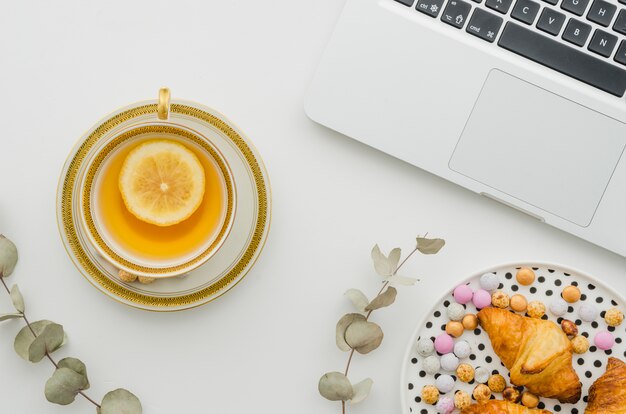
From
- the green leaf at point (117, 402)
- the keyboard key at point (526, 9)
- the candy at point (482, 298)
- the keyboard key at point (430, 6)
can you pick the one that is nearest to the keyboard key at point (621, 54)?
the keyboard key at point (526, 9)

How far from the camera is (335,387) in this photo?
36.2 inches

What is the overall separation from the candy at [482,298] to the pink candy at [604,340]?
145 mm

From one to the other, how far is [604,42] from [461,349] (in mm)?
414

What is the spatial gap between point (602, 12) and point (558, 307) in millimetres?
368

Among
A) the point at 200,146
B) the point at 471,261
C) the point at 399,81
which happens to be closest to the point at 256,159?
the point at 200,146

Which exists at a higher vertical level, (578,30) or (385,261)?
(578,30)

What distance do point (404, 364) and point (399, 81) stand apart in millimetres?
361

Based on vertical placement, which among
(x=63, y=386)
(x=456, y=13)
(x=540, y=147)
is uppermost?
(x=456, y=13)

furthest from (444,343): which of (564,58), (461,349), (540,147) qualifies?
(564,58)

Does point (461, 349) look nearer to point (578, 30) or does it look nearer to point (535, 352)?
point (535, 352)

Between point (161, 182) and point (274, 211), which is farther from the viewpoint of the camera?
point (274, 211)

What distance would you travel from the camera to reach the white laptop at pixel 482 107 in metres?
0.88

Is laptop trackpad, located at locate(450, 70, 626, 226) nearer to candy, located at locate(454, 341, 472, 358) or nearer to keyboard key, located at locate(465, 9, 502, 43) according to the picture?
keyboard key, located at locate(465, 9, 502, 43)

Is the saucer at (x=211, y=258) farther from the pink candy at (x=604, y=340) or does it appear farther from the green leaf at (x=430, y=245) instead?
the pink candy at (x=604, y=340)
